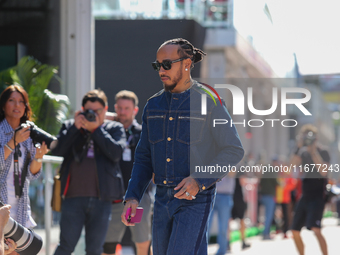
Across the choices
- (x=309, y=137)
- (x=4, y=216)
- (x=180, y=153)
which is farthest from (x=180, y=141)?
(x=309, y=137)

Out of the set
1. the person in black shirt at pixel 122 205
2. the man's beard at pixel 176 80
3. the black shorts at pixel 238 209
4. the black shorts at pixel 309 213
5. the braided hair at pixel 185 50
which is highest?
the braided hair at pixel 185 50

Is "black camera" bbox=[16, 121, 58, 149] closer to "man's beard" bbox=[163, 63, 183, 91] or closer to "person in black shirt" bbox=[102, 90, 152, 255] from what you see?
"person in black shirt" bbox=[102, 90, 152, 255]

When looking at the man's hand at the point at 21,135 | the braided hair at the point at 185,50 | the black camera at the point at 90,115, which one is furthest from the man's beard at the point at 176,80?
the black camera at the point at 90,115

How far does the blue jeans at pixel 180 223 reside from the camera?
3.62 m

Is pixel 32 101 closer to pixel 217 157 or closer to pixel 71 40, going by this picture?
pixel 71 40

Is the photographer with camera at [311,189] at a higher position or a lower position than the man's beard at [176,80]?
lower

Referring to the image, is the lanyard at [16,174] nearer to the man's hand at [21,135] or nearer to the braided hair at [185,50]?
the man's hand at [21,135]

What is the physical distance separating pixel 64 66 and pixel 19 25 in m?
0.85

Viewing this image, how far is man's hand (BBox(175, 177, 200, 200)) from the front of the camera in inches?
139

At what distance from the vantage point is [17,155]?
4.96 meters

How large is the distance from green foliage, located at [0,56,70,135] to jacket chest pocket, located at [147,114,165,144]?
366cm

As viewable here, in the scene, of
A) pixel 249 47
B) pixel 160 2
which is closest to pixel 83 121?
pixel 160 2

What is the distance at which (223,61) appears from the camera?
55.9 ft

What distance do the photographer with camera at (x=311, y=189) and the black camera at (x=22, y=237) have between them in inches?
176
